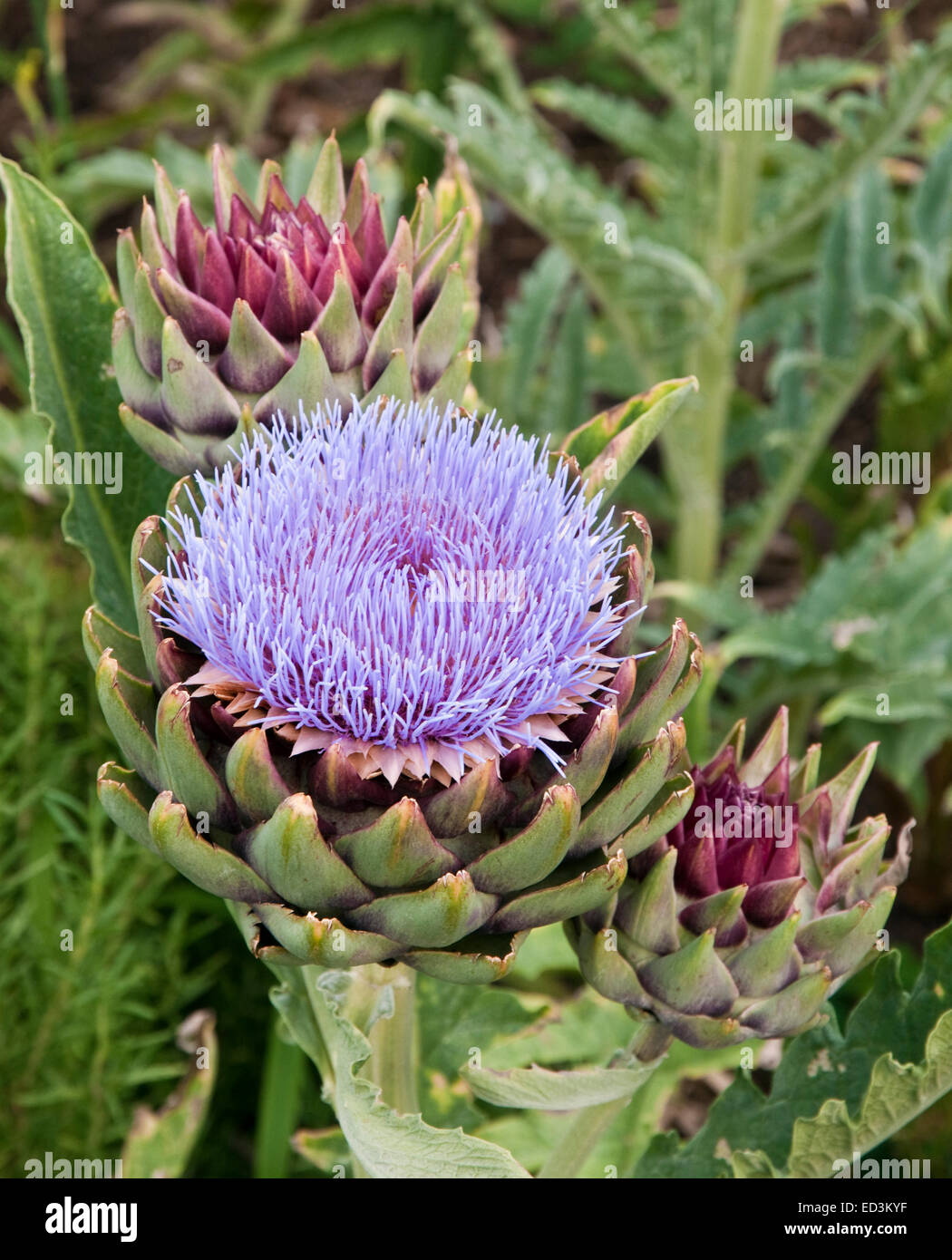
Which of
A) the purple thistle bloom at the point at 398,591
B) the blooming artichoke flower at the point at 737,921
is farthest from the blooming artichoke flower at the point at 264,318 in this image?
the blooming artichoke flower at the point at 737,921

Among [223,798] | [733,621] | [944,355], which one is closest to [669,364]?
[733,621]

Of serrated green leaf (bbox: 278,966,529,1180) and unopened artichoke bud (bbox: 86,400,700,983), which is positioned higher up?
unopened artichoke bud (bbox: 86,400,700,983)

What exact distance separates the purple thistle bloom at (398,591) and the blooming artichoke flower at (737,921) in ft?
0.33

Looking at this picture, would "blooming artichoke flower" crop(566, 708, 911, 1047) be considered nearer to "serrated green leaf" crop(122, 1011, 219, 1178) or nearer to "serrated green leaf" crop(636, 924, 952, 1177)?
"serrated green leaf" crop(636, 924, 952, 1177)

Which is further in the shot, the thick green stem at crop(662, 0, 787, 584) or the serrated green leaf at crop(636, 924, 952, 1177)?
the thick green stem at crop(662, 0, 787, 584)

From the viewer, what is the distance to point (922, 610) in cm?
126

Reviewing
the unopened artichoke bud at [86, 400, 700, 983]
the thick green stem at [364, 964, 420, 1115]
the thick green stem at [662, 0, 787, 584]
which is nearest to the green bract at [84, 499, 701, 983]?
the unopened artichoke bud at [86, 400, 700, 983]

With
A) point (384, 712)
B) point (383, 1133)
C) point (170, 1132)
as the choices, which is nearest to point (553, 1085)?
point (383, 1133)

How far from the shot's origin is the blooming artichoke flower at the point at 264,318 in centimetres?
67

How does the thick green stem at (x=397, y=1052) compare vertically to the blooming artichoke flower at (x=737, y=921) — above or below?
below

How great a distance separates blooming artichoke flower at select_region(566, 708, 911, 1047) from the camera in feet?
2.12

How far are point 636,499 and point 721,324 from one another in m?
0.24

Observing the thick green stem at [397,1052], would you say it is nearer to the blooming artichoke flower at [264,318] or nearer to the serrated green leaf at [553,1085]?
the serrated green leaf at [553,1085]

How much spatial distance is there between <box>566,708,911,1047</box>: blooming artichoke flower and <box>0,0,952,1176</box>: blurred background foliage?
0.26 meters
